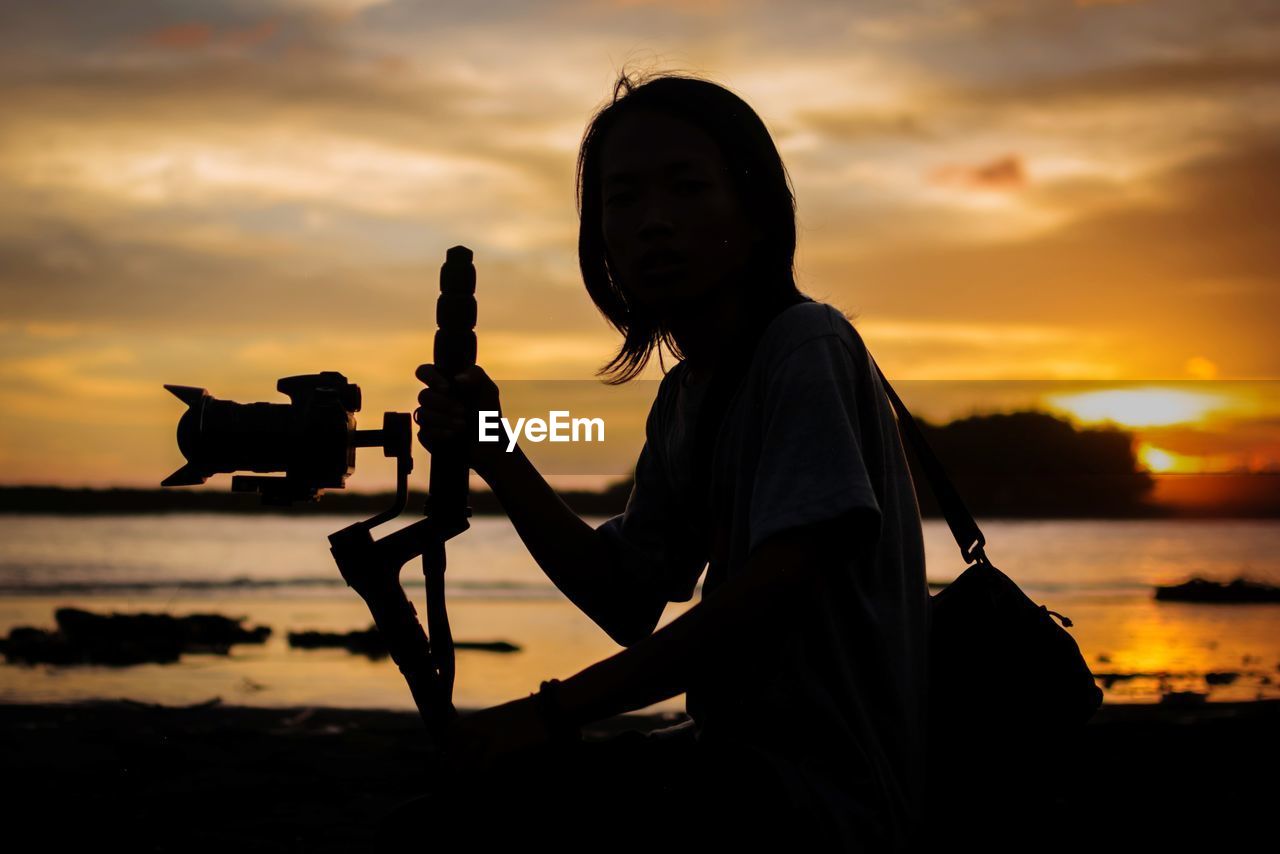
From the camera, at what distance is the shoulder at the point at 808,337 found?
177 centimetres

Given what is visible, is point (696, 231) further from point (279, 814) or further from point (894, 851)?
point (279, 814)

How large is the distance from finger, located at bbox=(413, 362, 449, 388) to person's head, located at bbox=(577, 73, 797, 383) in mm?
420

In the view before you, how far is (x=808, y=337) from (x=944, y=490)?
1.38 ft

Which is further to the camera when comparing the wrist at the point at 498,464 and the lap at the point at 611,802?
the wrist at the point at 498,464

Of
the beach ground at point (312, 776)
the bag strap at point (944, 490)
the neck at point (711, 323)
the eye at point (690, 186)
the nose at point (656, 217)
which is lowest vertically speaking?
the beach ground at point (312, 776)

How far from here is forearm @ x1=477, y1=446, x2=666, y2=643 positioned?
2.30 m

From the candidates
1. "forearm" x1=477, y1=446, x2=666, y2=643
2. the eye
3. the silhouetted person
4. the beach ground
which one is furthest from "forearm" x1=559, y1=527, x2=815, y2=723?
the beach ground

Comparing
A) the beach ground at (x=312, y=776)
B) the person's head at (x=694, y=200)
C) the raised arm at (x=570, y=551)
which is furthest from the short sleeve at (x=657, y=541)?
the beach ground at (x=312, y=776)

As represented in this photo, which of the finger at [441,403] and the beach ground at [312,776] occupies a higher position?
the finger at [441,403]

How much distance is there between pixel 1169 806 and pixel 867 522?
4.19m

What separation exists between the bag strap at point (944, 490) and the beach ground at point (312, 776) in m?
1.90

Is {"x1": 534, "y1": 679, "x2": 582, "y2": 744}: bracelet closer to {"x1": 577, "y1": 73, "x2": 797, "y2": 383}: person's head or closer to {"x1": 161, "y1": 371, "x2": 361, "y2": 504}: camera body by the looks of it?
{"x1": 161, "y1": 371, "x2": 361, "y2": 504}: camera body

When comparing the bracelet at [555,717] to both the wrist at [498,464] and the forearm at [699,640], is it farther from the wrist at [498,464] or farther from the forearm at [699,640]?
the wrist at [498,464]

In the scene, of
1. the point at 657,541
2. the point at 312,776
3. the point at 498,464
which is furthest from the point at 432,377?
the point at 312,776
